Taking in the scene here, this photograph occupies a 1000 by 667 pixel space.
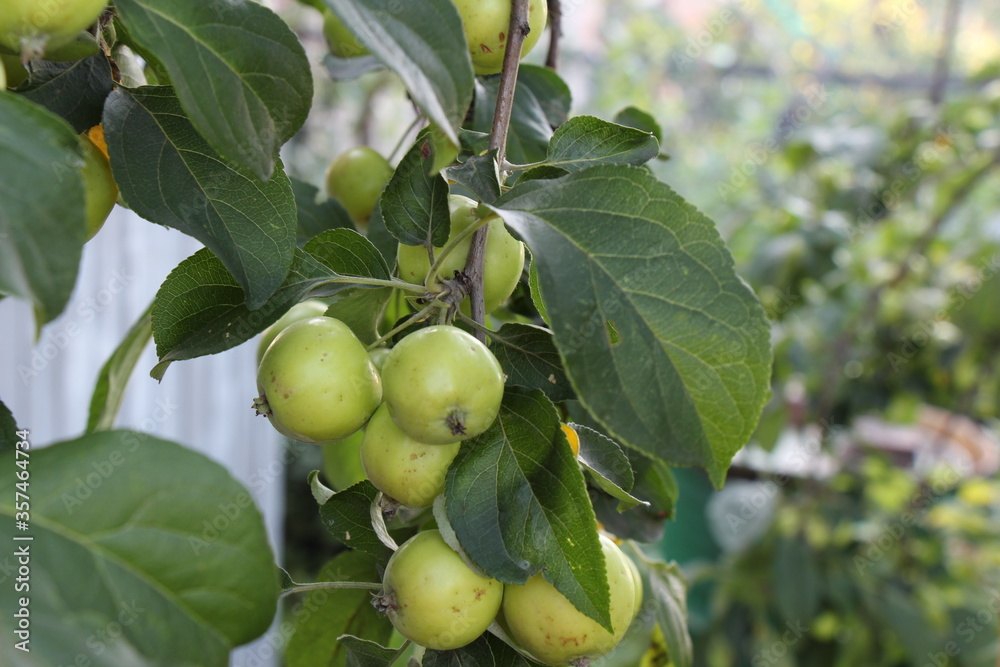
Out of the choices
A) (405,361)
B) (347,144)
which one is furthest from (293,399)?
(347,144)

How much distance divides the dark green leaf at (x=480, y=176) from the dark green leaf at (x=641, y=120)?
0.85 feet

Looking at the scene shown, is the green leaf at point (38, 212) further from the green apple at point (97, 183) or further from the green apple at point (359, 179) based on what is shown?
the green apple at point (359, 179)

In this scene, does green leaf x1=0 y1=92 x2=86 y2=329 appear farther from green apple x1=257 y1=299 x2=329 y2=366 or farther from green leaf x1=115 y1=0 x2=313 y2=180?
green apple x1=257 y1=299 x2=329 y2=366

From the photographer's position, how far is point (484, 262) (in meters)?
0.44

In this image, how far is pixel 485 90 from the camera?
578 mm

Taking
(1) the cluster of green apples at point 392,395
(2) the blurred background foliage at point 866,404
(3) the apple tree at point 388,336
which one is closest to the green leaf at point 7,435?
(3) the apple tree at point 388,336

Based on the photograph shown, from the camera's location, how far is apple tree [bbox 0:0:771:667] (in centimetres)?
29

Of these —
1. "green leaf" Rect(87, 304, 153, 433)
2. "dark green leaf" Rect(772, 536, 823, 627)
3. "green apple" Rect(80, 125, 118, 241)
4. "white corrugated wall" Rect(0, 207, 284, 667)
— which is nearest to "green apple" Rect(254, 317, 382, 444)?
"green apple" Rect(80, 125, 118, 241)

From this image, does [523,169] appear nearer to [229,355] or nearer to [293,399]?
[293,399]

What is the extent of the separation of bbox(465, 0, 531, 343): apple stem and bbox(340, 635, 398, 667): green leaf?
0.18m

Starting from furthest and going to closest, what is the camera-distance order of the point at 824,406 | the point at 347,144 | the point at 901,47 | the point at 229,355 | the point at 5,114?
the point at 901,47
the point at 347,144
the point at 229,355
the point at 824,406
the point at 5,114

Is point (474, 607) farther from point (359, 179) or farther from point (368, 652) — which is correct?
point (359, 179)

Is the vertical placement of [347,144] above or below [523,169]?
below

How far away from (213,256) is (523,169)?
18 cm
